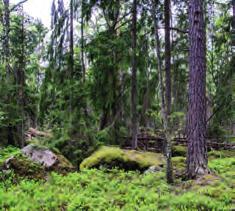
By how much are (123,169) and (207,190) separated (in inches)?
141

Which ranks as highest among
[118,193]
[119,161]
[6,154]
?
[6,154]

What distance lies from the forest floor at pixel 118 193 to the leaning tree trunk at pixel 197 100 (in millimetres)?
481

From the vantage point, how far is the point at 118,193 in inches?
272

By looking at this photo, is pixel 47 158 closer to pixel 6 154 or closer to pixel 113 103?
pixel 6 154

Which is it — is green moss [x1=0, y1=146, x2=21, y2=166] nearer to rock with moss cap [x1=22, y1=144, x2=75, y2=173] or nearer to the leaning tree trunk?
rock with moss cap [x1=22, y1=144, x2=75, y2=173]

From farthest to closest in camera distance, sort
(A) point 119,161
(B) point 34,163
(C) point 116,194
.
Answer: (A) point 119,161 < (B) point 34,163 < (C) point 116,194

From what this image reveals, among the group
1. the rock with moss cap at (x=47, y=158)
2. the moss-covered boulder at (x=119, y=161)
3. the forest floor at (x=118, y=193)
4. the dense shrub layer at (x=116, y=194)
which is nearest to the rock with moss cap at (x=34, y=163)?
the rock with moss cap at (x=47, y=158)

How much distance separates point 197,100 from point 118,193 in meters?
3.10

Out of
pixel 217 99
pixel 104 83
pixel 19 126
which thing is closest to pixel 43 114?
pixel 19 126

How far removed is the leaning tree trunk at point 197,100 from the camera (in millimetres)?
8039

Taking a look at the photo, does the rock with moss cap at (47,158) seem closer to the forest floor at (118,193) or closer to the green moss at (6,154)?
the green moss at (6,154)

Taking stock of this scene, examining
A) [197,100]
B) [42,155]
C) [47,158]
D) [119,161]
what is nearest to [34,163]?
[47,158]

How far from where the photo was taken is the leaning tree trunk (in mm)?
8039

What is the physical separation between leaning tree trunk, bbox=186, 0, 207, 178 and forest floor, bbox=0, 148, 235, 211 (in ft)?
1.58
